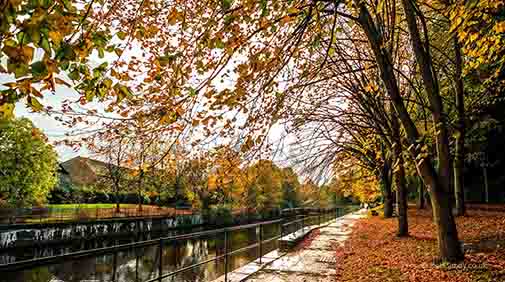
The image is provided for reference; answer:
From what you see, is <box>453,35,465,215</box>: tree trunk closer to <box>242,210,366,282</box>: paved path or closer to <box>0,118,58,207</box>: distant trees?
<box>242,210,366,282</box>: paved path

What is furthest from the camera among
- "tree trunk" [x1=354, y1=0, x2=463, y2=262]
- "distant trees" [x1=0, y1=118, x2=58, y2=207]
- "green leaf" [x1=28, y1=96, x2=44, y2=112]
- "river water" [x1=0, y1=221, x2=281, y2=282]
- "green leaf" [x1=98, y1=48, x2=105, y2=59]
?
"distant trees" [x1=0, y1=118, x2=58, y2=207]

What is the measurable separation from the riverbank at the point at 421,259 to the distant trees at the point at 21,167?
28.4 m

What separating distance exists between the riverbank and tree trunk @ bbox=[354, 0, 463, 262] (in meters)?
0.44

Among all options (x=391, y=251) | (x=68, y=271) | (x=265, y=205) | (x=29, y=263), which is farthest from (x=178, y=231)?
(x=29, y=263)

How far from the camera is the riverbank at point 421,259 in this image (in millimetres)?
5371

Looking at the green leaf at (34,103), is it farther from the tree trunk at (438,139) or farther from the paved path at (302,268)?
the tree trunk at (438,139)

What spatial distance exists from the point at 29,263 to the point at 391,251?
8.05 m

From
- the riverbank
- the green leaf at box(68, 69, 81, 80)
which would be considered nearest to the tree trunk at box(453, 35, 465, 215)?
the riverbank

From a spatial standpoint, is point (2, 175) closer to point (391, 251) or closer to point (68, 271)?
point (68, 271)

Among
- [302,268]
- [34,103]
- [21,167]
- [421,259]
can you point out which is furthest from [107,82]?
[21,167]

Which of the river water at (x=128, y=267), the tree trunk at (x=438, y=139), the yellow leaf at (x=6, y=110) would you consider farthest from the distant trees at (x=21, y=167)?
the yellow leaf at (x=6, y=110)

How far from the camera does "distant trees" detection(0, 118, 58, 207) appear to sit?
1121 inches

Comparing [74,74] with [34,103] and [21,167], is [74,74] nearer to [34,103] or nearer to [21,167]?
[34,103]

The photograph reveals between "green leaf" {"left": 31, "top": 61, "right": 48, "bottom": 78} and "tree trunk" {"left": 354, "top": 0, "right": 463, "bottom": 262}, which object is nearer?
"green leaf" {"left": 31, "top": 61, "right": 48, "bottom": 78}
